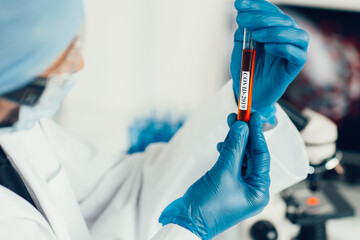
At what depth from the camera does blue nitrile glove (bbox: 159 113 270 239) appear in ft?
2.20

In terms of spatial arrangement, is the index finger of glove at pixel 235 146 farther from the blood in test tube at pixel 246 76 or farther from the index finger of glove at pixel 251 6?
the index finger of glove at pixel 251 6

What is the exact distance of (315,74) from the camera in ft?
4.83

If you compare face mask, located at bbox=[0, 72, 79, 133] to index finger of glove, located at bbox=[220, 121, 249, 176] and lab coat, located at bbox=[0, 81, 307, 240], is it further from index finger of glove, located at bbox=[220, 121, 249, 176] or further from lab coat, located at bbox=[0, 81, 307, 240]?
index finger of glove, located at bbox=[220, 121, 249, 176]

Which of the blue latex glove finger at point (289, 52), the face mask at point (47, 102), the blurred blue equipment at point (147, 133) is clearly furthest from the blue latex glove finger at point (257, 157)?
the blurred blue equipment at point (147, 133)

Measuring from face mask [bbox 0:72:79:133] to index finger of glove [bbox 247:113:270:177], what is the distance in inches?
14.5

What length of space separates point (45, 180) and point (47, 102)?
0.96 feet

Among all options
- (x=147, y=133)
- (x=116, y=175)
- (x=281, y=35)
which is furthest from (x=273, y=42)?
(x=147, y=133)

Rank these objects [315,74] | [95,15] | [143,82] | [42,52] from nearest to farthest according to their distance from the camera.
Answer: [42,52] → [315,74] → [95,15] → [143,82]

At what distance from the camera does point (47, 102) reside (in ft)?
1.94

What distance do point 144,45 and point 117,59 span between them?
7.7 inches

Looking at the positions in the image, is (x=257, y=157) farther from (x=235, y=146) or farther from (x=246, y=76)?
(x=246, y=76)

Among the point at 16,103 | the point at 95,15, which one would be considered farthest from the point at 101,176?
the point at 95,15

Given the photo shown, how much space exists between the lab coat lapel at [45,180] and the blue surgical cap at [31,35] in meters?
0.30

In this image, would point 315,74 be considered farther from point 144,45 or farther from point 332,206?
point 144,45
